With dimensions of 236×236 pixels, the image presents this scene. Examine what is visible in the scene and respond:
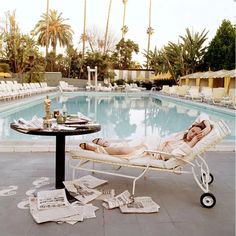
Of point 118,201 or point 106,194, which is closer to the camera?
point 118,201

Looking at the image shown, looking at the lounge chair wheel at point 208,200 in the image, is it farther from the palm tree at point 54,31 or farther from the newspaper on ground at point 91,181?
the palm tree at point 54,31

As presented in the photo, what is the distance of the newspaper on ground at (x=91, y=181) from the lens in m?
3.44

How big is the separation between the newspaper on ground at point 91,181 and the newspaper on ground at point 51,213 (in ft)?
1.90

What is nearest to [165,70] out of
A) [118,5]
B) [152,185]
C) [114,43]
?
[114,43]

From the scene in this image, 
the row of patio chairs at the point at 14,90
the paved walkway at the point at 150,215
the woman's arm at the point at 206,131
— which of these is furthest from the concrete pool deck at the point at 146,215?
the row of patio chairs at the point at 14,90

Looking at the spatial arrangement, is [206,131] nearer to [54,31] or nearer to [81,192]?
[81,192]

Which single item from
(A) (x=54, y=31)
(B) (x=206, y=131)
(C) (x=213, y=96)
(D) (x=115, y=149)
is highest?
(A) (x=54, y=31)

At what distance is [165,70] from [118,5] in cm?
1255

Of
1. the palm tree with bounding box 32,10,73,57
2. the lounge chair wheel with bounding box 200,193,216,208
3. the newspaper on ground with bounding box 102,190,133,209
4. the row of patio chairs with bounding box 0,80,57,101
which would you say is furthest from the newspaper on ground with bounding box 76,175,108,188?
the palm tree with bounding box 32,10,73,57

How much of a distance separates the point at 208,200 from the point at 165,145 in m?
0.78

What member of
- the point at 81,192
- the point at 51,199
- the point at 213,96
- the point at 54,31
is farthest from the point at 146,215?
the point at 54,31

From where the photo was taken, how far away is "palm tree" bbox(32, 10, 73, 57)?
33.9 metres

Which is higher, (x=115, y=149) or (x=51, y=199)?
(x=115, y=149)

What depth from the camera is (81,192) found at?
126 inches
